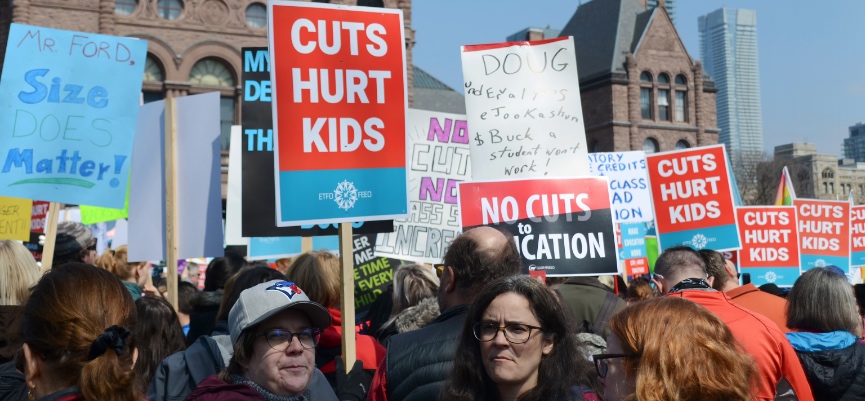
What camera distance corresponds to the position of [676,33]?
50.6 metres

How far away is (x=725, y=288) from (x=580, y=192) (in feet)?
3.68

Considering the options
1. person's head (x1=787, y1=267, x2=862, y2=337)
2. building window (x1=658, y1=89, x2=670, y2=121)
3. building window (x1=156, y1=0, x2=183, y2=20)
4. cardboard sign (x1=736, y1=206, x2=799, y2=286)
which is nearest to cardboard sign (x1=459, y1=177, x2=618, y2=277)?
person's head (x1=787, y1=267, x2=862, y2=337)

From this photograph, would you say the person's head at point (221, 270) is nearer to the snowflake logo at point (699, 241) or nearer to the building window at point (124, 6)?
the snowflake logo at point (699, 241)

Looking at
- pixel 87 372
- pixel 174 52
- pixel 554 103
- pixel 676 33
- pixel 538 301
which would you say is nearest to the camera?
pixel 87 372

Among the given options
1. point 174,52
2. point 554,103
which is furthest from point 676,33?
point 554,103

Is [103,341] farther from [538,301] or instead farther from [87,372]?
[538,301]

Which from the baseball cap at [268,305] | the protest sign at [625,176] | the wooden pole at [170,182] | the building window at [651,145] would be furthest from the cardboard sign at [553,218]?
the building window at [651,145]

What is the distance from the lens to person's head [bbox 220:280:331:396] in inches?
127

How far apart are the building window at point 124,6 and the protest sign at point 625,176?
23.9 meters

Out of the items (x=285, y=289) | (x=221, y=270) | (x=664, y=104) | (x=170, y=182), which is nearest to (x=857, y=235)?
(x=170, y=182)

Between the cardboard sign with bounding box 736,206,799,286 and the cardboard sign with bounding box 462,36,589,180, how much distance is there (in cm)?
501

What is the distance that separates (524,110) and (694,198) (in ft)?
10.3

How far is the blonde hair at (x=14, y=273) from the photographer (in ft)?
15.6

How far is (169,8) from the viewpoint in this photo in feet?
109
